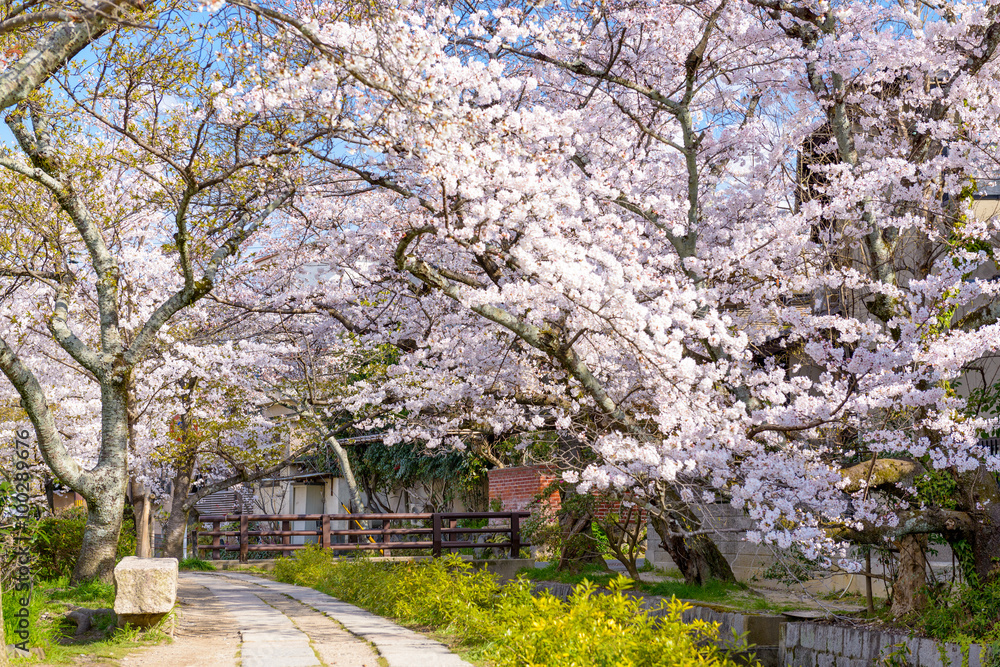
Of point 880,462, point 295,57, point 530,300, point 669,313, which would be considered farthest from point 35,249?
point 880,462

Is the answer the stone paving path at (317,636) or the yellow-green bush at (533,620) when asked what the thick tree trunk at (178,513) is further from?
the yellow-green bush at (533,620)

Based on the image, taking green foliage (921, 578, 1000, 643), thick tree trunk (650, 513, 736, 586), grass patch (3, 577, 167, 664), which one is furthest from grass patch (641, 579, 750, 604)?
grass patch (3, 577, 167, 664)

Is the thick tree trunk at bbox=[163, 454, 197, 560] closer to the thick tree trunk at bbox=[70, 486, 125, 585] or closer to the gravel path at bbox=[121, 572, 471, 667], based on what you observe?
the gravel path at bbox=[121, 572, 471, 667]

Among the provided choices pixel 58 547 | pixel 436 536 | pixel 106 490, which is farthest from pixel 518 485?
pixel 106 490

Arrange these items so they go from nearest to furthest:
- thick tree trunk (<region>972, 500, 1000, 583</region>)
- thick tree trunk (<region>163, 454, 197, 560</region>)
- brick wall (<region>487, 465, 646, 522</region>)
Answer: thick tree trunk (<region>972, 500, 1000, 583</region>) → brick wall (<region>487, 465, 646, 522</region>) → thick tree trunk (<region>163, 454, 197, 560</region>)

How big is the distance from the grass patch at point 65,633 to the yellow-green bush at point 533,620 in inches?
108

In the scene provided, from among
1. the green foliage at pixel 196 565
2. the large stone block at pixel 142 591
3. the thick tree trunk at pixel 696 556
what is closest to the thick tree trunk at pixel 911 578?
the thick tree trunk at pixel 696 556

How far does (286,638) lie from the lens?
7262 mm

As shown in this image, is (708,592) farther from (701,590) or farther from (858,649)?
(858,649)

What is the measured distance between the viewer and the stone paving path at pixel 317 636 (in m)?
6.23

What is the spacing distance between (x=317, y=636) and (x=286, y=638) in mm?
294

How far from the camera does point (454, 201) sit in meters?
7.94

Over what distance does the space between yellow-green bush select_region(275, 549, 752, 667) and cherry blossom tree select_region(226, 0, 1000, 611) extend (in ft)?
5.08

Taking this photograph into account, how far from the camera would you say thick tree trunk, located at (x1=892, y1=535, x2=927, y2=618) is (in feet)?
24.7
